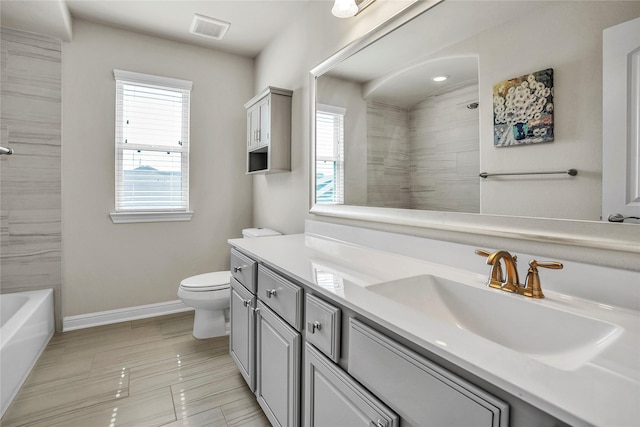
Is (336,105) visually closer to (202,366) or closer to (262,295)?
(262,295)

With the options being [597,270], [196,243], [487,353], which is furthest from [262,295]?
[196,243]

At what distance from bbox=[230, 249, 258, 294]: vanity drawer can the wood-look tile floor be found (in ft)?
2.20

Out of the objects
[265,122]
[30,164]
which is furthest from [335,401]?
→ [30,164]

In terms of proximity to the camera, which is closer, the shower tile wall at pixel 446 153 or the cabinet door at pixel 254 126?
the shower tile wall at pixel 446 153

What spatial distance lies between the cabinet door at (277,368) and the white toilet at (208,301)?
3.04 ft

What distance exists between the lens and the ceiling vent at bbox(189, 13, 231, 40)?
2623 mm

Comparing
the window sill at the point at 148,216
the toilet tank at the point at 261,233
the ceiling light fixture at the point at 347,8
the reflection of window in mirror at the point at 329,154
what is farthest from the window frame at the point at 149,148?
the ceiling light fixture at the point at 347,8

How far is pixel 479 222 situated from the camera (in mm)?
1218

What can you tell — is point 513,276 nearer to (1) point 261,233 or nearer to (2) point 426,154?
(2) point 426,154

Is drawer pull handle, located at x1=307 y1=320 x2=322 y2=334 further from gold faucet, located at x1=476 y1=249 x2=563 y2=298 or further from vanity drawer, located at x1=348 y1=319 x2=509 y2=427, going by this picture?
gold faucet, located at x1=476 y1=249 x2=563 y2=298

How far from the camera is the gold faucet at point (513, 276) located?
917 mm

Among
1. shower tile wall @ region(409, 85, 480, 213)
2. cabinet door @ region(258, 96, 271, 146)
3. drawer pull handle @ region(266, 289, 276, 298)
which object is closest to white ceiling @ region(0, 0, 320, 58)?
cabinet door @ region(258, 96, 271, 146)

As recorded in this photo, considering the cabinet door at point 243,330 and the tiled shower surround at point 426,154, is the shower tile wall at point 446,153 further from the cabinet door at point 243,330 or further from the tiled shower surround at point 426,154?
the cabinet door at point 243,330

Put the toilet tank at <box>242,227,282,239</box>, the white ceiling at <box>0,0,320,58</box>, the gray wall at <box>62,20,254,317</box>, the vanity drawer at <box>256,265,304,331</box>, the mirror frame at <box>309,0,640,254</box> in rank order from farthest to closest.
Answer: the toilet tank at <box>242,227,282,239</box> < the gray wall at <box>62,20,254,317</box> < the white ceiling at <box>0,0,320,58</box> < the vanity drawer at <box>256,265,304,331</box> < the mirror frame at <box>309,0,640,254</box>
